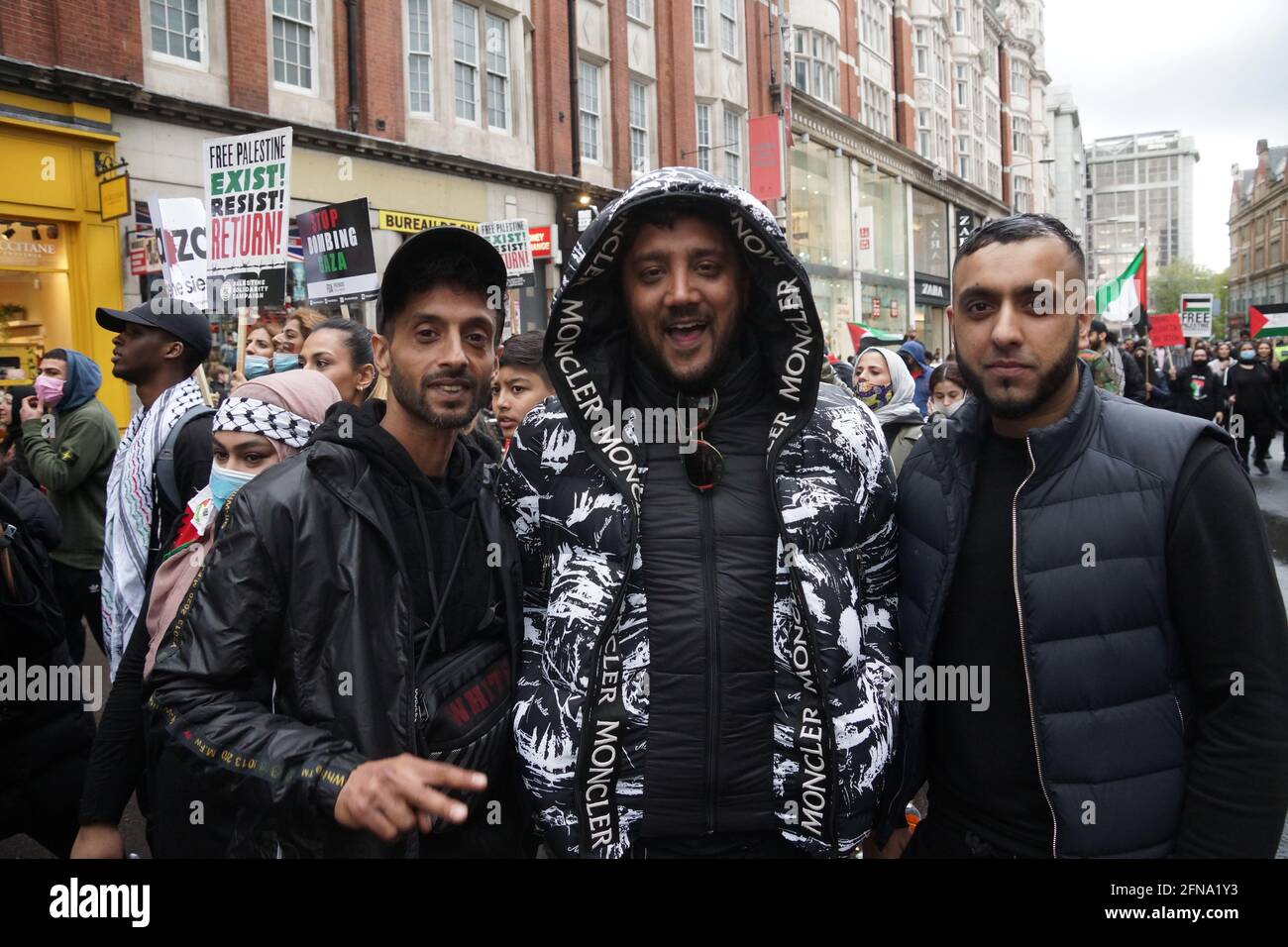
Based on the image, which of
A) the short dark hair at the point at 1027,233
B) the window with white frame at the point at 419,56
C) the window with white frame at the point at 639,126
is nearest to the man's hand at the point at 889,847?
the short dark hair at the point at 1027,233

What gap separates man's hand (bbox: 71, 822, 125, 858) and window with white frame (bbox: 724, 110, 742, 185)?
1052 inches

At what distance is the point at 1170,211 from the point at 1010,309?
16157 cm

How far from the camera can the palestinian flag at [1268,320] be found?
22562 mm

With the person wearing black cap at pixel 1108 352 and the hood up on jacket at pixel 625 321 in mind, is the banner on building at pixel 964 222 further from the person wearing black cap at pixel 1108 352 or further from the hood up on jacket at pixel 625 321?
the hood up on jacket at pixel 625 321

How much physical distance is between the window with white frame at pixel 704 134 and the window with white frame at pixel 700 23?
186cm

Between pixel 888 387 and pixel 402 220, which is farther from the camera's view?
pixel 402 220

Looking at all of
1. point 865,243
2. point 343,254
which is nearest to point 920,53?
point 865,243

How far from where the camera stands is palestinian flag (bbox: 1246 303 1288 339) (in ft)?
74.0

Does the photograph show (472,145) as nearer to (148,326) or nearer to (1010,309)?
(148,326)

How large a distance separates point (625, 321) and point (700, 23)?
2688 centimetres

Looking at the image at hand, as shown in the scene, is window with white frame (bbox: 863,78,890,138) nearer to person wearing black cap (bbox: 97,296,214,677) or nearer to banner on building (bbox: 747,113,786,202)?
banner on building (bbox: 747,113,786,202)

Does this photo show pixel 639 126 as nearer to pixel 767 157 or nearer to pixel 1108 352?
pixel 767 157

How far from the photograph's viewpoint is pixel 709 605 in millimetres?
2109
